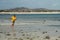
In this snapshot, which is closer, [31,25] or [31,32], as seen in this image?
[31,32]

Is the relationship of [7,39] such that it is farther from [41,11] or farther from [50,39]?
[41,11]

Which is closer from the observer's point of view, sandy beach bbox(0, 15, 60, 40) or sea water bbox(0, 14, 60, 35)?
sandy beach bbox(0, 15, 60, 40)

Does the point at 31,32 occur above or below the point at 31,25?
above

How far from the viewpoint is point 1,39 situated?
22.0m

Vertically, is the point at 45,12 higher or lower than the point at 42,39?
lower

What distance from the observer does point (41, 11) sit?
6196 inches

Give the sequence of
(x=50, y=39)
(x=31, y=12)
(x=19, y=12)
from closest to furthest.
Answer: (x=50, y=39)
(x=19, y=12)
(x=31, y=12)

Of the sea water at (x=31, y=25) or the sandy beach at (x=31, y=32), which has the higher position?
the sandy beach at (x=31, y=32)

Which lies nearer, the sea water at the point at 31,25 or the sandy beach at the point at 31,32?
the sandy beach at the point at 31,32

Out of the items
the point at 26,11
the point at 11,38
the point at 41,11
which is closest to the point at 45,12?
the point at 41,11

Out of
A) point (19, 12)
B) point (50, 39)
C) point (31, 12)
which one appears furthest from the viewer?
point (31, 12)

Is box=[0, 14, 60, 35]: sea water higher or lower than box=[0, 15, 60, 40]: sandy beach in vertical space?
lower

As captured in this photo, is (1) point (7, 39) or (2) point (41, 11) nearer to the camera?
(1) point (7, 39)

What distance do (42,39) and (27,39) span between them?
1405mm
